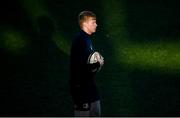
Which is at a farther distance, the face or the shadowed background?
the shadowed background

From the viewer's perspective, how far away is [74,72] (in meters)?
4.77

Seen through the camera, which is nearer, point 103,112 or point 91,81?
point 91,81

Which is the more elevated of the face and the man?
the face

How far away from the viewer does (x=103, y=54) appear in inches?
251

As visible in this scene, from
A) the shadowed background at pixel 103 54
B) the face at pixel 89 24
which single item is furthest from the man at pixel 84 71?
the shadowed background at pixel 103 54

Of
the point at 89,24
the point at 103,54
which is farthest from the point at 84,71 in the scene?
the point at 103,54

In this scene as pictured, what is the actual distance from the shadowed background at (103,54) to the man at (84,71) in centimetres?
155

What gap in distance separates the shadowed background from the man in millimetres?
1546

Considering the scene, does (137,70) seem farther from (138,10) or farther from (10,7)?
(10,7)

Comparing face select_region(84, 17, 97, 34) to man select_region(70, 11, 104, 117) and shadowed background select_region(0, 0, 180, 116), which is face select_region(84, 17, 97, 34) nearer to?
man select_region(70, 11, 104, 117)

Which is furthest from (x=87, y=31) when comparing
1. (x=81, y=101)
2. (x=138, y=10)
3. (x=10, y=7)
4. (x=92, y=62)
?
(x=10, y=7)

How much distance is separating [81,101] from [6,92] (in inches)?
83.9

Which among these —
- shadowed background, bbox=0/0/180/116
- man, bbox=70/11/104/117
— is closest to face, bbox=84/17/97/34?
man, bbox=70/11/104/117

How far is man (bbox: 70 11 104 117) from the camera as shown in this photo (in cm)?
473
